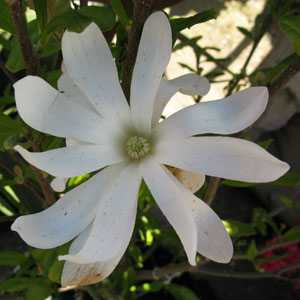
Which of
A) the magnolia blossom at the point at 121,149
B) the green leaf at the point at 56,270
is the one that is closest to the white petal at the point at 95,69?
the magnolia blossom at the point at 121,149

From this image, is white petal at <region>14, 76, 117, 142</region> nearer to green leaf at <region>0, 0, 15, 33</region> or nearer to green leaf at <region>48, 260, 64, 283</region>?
green leaf at <region>0, 0, 15, 33</region>

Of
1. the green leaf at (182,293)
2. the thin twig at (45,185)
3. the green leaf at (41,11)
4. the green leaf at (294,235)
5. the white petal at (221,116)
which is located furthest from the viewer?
the green leaf at (182,293)

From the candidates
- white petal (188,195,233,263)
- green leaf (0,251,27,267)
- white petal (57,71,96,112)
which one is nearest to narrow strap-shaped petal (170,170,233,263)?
white petal (188,195,233,263)

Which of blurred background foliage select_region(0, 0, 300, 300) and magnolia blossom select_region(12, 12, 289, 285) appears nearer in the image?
magnolia blossom select_region(12, 12, 289, 285)

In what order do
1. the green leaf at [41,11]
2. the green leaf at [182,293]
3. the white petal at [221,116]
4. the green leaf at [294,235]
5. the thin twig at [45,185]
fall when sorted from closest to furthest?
1. the white petal at [221,116]
2. the green leaf at [41,11]
3. the thin twig at [45,185]
4. the green leaf at [294,235]
5. the green leaf at [182,293]

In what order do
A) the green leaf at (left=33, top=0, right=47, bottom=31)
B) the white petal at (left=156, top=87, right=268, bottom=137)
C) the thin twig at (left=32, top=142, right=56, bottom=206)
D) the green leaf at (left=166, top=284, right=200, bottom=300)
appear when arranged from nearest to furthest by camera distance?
the white petal at (left=156, top=87, right=268, bottom=137), the green leaf at (left=33, top=0, right=47, bottom=31), the thin twig at (left=32, top=142, right=56, bottom=206), the green leaf at (left=166, top=284, right=200, bottom=300)

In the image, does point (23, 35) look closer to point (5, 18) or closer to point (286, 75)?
point (5, 18)

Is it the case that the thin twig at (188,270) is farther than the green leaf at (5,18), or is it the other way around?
the thin twig at (188,270)

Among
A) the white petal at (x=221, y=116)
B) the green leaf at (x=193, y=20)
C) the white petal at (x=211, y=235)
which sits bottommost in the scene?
the white petal at (x=211, y=235)

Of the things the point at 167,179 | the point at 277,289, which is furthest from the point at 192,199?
the point at 277,289

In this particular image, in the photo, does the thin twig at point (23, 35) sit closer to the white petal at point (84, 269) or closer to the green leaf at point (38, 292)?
the white petal at point (84, 269)
